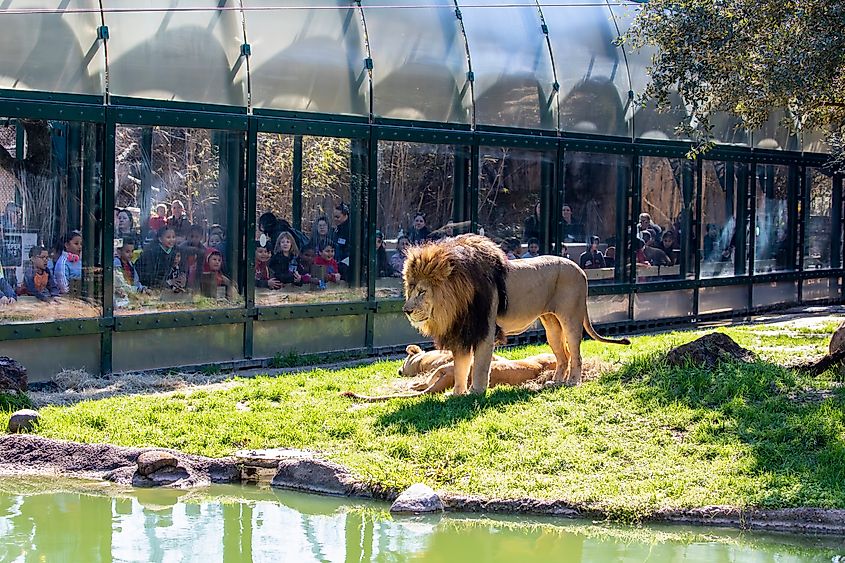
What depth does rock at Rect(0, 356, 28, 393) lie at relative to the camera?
10375 mm

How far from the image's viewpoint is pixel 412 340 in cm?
1514

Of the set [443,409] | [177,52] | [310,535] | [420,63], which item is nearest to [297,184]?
[177,52]

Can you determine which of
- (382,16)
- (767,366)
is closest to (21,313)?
(382,16)

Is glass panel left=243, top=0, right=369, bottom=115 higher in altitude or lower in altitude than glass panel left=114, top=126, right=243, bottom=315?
higher

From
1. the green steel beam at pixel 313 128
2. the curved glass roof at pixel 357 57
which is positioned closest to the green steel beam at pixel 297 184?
the green steel beam at pixel 313 128

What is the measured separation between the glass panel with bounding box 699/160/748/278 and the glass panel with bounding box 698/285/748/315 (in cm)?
24

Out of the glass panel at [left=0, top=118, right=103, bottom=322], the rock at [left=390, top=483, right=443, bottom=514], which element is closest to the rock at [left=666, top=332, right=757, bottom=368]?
the rock at [left=390, top=483, right=443, bottom=514]

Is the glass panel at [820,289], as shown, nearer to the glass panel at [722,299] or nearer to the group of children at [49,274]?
the glass panel at [722,299]

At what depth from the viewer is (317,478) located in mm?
8344

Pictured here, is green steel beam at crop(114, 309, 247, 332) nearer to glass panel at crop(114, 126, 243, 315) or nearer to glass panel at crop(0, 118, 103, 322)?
glass panel at crop(114, 126, 243, 315)

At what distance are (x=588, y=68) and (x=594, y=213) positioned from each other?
2.03m

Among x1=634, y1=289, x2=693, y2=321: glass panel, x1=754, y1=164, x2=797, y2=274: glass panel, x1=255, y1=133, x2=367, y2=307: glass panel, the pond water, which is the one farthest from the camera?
x1=754, y1=164, x2=797, y2=274: glass panel

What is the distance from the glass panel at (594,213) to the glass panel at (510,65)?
87cm

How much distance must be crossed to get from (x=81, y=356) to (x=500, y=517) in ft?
19.3
